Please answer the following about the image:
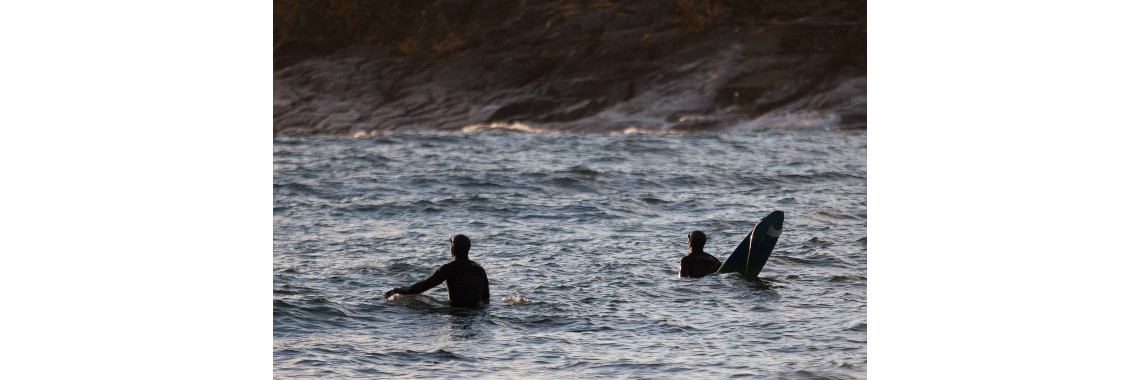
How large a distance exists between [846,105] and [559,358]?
4.73m

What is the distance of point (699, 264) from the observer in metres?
7.61

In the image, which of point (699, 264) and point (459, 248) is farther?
point (699, 264)

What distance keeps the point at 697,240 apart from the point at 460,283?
1.47 meters

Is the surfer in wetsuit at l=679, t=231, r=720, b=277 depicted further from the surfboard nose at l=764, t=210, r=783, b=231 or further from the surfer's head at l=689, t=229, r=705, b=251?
the surfboard nose at l=764, t=210, r=783, b=231

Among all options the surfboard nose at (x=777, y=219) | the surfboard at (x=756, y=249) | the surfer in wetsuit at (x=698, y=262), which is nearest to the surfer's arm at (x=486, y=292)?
the surfer in wetsuit at (x=698, y=262)

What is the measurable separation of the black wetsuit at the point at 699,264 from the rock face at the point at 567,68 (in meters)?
2.84

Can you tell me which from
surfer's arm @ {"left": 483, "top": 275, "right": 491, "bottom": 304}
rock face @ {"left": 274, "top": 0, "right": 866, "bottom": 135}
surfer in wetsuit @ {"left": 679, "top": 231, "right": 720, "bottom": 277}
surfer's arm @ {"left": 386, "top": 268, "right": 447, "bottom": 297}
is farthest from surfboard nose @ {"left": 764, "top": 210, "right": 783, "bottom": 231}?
rock face @ {"left": 274, "top": 0, "right": 866, "bottom": 135}

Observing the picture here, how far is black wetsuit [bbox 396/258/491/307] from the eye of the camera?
711 cm

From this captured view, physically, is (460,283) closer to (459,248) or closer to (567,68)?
(459,248)

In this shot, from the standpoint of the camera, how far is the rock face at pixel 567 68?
10.1 meters

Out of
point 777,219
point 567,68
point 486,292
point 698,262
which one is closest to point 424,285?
point 486,292

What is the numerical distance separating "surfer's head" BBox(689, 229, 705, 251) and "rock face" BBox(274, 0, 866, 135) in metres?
2.76
